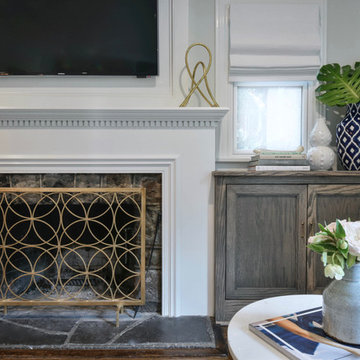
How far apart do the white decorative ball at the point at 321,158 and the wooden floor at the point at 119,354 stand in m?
1.12

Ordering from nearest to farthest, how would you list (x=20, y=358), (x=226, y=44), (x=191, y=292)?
(x=20, y=358) → (x=191, y=292) → (x=226, y=44)

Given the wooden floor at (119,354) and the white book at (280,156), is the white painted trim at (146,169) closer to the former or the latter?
the wooden floor at (119,354)

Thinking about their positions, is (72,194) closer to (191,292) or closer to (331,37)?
(191,292)

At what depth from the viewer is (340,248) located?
0.78m

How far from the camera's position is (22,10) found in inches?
77.5

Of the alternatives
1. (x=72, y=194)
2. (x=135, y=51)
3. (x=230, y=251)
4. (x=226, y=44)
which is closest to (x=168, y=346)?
(x=230, y=251)

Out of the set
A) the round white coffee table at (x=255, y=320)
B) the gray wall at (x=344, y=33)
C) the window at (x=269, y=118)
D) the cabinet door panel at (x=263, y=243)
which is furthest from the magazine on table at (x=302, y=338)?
the gray wall at (x=344, y=33)

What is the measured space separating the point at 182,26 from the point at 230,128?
2.25 ft

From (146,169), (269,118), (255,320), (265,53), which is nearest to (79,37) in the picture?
(146,169)

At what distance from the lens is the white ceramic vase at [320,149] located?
191 cm

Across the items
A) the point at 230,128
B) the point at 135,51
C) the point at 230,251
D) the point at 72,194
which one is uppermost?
the point at 135,51

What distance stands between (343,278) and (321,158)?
1225 millimetres

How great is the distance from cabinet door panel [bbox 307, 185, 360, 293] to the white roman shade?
2.68 ft

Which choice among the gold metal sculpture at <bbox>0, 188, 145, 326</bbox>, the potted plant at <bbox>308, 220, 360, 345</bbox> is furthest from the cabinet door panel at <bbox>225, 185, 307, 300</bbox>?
the potted plant at <bbox>308, 220, 360, 345</bbox>
